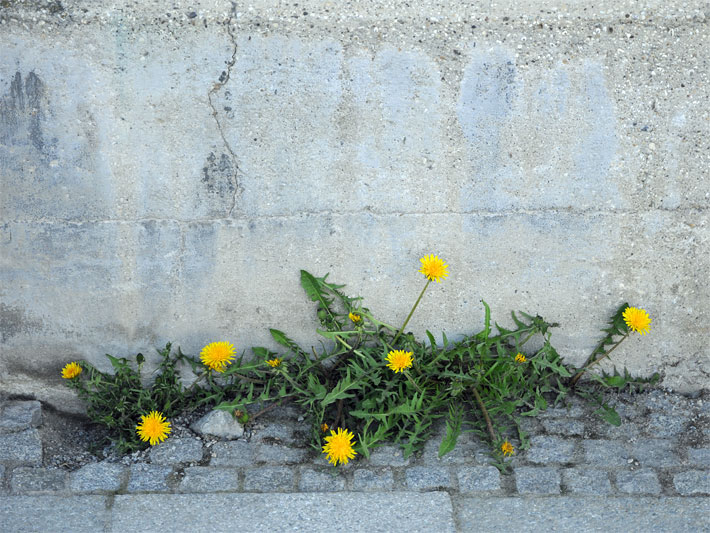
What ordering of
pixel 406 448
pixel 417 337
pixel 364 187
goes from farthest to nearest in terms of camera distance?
pixel 417 337 → pixel 364 187 → pixel 406 448

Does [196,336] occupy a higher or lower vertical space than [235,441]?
higher

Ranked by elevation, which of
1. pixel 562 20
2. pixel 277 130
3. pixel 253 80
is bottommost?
pixel 277 130

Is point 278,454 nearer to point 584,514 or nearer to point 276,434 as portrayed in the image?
point 276,434

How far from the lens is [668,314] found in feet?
9.36

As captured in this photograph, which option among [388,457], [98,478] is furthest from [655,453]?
[98,478]

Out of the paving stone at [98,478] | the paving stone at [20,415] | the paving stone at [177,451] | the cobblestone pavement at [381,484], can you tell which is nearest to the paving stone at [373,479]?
the cobblestone pavement at [381,484]

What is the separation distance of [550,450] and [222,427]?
53.5 inches

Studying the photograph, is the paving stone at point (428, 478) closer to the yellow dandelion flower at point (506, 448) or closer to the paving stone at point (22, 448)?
the yellow dandelion flower at point (506, 448)

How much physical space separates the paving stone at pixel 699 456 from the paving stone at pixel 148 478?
6.79 feet

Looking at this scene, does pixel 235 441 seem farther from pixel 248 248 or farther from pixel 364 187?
pixel 364 187

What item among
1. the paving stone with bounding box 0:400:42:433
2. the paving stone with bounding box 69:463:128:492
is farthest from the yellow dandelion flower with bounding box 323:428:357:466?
the paving stone with bounding box 0:400:42:433

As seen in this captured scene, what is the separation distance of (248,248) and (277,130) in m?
0.51

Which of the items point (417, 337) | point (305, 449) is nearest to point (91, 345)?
point (305, 449)

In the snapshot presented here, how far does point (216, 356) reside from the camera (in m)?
2.68
